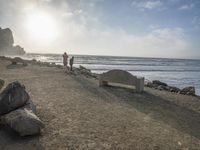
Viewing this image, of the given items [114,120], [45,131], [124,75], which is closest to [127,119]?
[114,120]

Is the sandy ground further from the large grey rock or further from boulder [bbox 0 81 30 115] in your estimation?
boulder [bbox 0 81 30 115]

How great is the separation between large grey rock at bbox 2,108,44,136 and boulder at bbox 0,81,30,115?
1.26 feet

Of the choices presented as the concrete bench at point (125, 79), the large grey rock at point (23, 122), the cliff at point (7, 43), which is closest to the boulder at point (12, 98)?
the large grey rock at point (23, 122)

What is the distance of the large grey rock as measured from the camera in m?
6.29

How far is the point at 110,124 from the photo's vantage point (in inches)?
300

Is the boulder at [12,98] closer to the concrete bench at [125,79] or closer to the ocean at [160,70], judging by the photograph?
the concrete bench at [125,79]

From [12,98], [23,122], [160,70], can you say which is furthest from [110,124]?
[160,70]

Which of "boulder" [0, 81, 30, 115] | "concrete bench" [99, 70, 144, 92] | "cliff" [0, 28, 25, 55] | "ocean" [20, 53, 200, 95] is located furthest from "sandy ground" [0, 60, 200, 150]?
"cliff" [0, 28, 25, 55]

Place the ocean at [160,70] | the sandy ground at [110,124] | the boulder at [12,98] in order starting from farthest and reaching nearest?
the ocean at [160,70], the boulder at [12,98], the sandy ground at [110,124]

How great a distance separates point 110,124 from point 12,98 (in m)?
2.95

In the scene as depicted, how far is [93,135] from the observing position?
6.63m

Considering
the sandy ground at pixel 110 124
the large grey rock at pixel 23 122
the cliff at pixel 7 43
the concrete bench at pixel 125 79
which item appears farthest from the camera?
the cliff at pixel 7 43

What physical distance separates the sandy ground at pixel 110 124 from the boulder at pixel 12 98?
62 centimetres

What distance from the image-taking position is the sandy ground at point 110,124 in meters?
6.08
